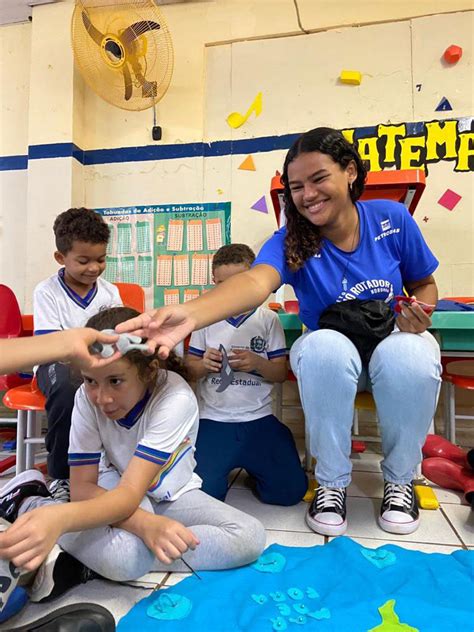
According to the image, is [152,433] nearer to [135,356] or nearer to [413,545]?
[135,356]

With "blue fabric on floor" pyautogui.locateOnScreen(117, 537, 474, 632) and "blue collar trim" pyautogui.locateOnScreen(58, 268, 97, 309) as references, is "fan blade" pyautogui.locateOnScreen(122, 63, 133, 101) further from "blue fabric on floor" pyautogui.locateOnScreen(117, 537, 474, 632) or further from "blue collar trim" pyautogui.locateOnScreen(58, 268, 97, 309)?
"blue fabric on floor" pyautogui.locateOnScreen(117, 537, 474, 632)

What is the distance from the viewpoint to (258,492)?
130 cm

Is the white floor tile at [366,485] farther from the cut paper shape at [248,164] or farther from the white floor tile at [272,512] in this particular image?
the cut paper shape at [248,164]

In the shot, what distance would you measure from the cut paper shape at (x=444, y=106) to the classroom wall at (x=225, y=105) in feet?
0.07

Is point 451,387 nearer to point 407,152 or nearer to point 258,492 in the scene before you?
point 258,492

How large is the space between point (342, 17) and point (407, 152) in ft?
2.50

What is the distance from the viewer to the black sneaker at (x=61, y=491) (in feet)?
3.40

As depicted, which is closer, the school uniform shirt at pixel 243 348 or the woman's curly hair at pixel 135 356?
the woman's curly hair at pixel 135 356

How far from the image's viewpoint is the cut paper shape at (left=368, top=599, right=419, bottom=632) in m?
0.68

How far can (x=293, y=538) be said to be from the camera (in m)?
1.02

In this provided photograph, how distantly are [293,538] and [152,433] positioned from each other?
1.41 ft

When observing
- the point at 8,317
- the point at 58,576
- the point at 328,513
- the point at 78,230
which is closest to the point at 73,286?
the point at 78,230

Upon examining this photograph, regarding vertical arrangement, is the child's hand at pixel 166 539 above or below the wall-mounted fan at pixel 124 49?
below

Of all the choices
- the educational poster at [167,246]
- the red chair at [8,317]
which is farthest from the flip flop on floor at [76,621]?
the educational poster at [167,246]
